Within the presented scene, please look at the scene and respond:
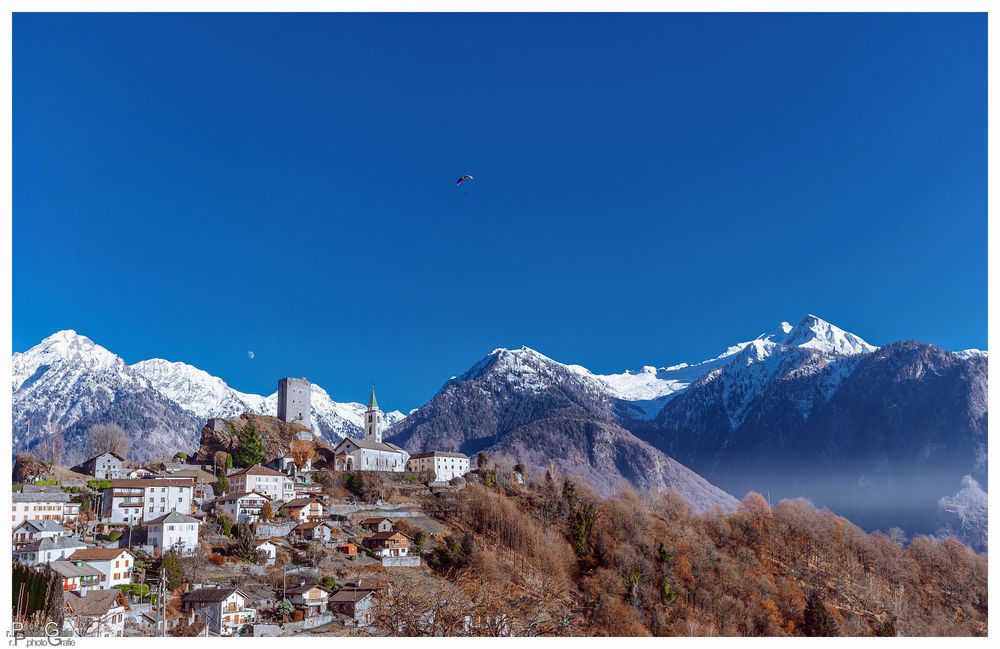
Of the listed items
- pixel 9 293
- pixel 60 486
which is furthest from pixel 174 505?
pixel 9 293

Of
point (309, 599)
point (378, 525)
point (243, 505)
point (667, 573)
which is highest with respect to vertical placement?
point (243, 505)

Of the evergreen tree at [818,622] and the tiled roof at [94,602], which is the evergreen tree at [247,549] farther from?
the evergreen tree at [818,622]

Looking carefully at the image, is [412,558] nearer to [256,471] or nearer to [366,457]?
[256,471]

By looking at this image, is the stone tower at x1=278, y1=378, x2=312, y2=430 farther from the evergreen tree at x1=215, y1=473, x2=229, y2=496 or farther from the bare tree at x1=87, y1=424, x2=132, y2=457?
the evergreen tree at x1=215, y1=473, x2=229, y2=496

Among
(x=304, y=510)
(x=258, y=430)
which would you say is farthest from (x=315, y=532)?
(x=258, y=430)

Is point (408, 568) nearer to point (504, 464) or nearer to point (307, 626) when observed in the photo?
point (307, 626)

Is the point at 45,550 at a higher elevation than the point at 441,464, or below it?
below

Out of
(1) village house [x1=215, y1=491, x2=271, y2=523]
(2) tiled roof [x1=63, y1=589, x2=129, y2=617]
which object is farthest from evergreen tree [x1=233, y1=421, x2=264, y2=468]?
(2) tiled roof [x1=63, y1=589, x2=129, y2=617]
